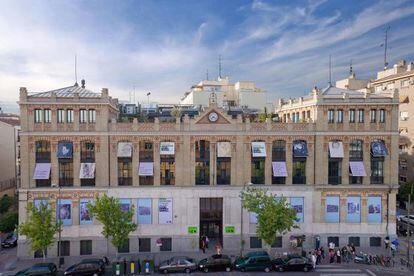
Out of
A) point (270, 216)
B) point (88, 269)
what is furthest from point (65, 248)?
point (270, 216)

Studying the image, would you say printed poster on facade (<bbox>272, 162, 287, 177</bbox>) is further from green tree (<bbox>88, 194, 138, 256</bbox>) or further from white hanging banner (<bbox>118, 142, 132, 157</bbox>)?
green tree (<bbox>88, 194, 138, 256</bbox>)

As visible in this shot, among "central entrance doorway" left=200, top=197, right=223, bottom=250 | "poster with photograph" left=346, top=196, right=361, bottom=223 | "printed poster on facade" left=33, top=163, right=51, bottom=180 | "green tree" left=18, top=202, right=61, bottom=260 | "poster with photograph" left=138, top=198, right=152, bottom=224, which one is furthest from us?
"poster with photograph" left=346, top=196, right=361, bottom=223

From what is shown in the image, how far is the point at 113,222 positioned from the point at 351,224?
29.6 meters

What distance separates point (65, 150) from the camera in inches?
1551

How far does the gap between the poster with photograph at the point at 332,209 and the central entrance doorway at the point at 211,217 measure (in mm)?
13735

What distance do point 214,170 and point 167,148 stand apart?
21.7ft

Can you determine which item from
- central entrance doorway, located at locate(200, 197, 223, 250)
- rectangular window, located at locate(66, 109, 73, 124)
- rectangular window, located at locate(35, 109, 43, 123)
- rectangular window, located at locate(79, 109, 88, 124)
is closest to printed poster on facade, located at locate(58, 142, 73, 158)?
rectangular window, located at locate(66, 109, 73, 124)

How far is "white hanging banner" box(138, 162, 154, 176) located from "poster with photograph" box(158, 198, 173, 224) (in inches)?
148

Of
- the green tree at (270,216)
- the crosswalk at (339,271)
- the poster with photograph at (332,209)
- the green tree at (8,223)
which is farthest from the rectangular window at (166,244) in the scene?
the green tree at (8,223)

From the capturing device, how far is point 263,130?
41.2 metres

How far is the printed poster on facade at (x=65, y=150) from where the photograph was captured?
39.2m

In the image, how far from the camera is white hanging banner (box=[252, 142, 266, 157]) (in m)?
40.7

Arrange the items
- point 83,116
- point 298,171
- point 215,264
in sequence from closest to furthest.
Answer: point 215,264 → point 83,116 → point 298,171

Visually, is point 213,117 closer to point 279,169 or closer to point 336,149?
point 279,169
